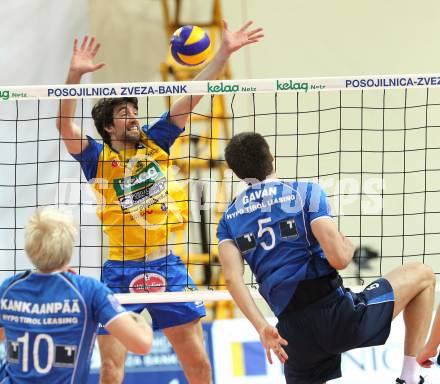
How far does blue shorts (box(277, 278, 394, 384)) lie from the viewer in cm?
450

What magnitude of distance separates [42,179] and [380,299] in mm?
5065

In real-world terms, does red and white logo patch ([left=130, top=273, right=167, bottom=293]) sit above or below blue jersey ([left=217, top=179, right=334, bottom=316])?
below

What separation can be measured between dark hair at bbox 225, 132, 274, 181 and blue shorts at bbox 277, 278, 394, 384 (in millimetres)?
723

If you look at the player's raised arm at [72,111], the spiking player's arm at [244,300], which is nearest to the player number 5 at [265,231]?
the spiking player's arm at [244,300]

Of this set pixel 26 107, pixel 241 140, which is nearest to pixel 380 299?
pixel 241 140

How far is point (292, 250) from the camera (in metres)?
4.57

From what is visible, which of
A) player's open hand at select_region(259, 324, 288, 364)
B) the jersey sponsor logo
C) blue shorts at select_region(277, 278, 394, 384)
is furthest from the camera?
the jersey sponsor logo

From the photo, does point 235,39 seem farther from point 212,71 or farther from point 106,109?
point 106,109

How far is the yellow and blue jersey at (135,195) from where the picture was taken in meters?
5.69

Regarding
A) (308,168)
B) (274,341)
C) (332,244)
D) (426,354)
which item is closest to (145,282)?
(274,341)

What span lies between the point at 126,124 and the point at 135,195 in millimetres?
Answer: 459

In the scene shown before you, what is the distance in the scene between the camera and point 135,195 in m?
5.70

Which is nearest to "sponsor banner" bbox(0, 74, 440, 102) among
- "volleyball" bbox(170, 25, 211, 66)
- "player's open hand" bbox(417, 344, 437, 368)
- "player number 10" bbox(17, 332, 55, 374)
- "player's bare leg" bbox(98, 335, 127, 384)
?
"volleyball" bbox(170, 25, 211, 66)

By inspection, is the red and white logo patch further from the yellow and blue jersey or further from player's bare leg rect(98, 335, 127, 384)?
player's bare leg rect(98, 335, 127, 384)
